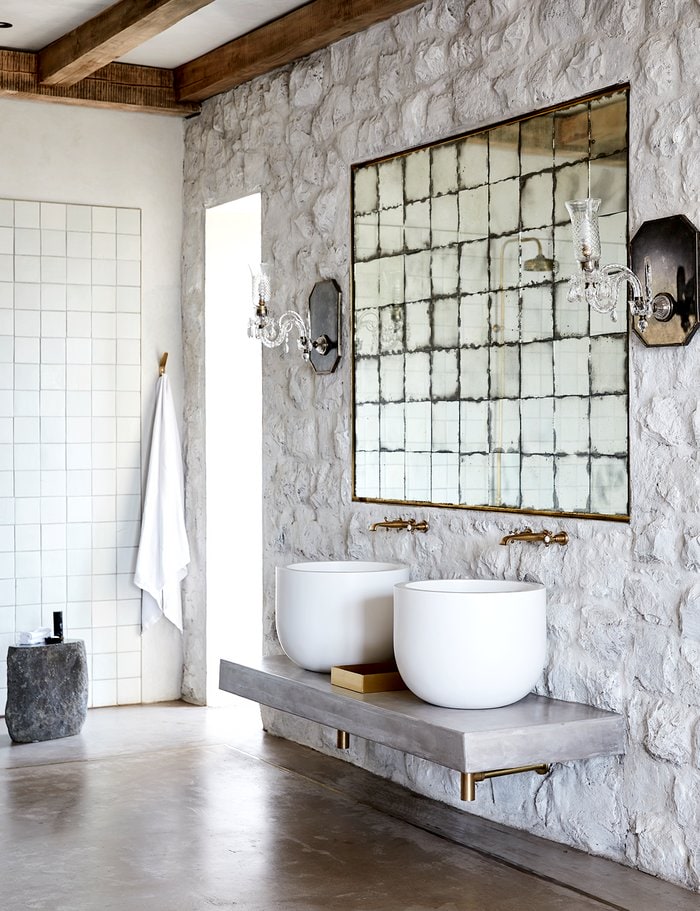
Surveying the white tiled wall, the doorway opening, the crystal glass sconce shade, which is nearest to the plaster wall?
the white tiled wall

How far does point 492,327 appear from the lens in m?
3.89

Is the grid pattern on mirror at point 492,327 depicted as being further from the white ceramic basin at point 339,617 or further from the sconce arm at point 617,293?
the white ceramic basin at point 339,617

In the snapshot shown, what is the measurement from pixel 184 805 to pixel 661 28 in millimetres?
2784

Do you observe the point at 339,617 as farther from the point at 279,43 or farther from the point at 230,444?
the point at 279,43

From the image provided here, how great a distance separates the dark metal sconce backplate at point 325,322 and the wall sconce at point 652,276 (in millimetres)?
1493

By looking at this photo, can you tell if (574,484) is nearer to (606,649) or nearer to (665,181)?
(606,649)

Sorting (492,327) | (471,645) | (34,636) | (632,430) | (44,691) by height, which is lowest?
(44,691)

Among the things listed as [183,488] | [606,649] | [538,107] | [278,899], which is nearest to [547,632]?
[606,649]

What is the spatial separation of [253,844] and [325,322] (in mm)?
1966

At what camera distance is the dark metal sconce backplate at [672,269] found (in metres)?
3.15

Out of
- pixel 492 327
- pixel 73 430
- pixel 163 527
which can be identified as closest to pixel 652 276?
pixel 492 327

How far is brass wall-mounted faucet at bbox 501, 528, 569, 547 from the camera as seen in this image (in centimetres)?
357

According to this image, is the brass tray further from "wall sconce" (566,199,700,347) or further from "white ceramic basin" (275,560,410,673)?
"wall sconce" (566,199,700,347)

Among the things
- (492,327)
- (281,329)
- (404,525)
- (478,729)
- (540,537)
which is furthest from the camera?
(281,329)
